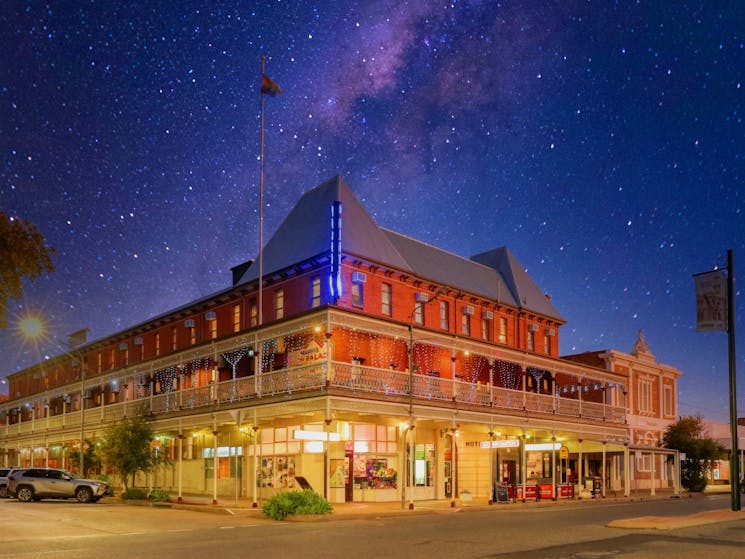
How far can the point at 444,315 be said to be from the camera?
148 ft

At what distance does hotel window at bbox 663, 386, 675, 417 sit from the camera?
62.4 metres

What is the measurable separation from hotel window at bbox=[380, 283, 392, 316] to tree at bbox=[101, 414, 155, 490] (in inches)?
545

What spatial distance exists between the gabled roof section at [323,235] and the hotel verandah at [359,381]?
12 centimetres

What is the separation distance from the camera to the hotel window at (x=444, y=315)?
44.9 meters

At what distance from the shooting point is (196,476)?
1710 inches

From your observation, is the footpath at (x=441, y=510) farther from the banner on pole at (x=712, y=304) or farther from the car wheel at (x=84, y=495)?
the banner on pole at (x=712, y=304)

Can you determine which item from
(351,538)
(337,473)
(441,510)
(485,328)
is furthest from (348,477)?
(485,328)

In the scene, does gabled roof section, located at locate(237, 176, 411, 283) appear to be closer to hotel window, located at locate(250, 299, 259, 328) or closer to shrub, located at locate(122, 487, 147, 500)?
hotel window, located at locate(250, 299, 259, 328)

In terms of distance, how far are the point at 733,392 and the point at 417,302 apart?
18765 millimetres

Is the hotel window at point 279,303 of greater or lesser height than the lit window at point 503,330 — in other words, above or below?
above

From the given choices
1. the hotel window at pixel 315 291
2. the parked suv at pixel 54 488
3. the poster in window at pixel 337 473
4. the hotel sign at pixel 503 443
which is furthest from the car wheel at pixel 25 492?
the hotel sign at pixel 503 443

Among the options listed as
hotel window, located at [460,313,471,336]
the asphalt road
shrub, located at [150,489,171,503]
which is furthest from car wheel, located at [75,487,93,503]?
hotel window, located at [460,313,471,336]

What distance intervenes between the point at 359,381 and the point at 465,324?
16.6 m

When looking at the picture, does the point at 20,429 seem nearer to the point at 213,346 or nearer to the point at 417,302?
the point at 213,346
